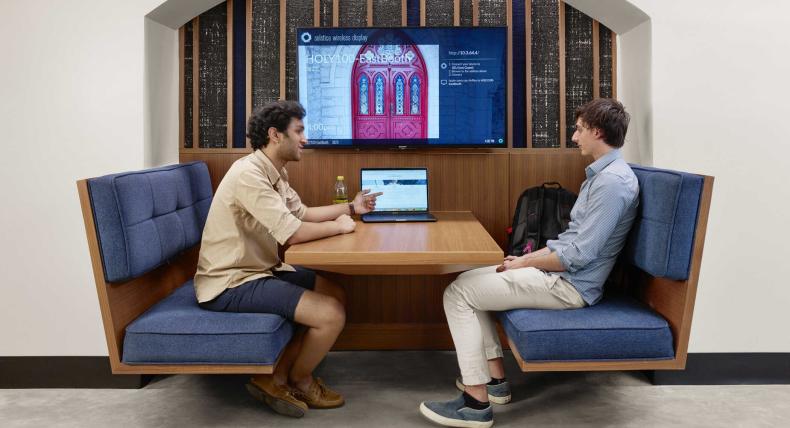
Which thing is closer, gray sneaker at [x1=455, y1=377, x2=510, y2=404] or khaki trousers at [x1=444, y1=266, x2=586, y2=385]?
khaki trousers at [x1=444, y1=266, x2=586, y2=385]

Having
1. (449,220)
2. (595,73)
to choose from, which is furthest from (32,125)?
(595,73)

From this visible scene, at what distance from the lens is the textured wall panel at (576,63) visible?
3877 millimetres

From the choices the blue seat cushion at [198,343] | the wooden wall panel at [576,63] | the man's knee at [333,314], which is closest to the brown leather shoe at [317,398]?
the man's knee at [333,314]

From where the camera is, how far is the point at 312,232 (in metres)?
2.82

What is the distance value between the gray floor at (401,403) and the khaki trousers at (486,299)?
13.2 inches

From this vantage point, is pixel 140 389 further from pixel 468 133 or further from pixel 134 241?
pixel 468 133

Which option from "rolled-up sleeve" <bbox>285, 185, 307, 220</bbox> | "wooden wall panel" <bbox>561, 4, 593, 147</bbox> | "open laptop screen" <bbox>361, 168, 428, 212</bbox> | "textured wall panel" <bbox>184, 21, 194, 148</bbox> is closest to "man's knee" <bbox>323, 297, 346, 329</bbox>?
"rolled-up sleeve" <bbox>285, 185, 307, 220</bbox>

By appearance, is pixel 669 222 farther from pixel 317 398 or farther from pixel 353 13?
pixel 353 13

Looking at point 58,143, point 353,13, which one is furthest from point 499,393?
point 58,143

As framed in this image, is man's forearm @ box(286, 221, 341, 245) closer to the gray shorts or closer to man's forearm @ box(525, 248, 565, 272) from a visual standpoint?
the gray shorts

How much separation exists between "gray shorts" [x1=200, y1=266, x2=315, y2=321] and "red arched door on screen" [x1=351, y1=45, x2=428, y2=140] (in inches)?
49.2

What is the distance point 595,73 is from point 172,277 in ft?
8.70

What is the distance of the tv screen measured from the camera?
12.3 feet

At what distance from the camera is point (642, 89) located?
3547 mm
